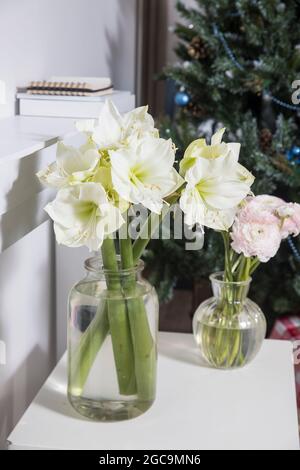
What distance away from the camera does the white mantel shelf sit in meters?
0.79

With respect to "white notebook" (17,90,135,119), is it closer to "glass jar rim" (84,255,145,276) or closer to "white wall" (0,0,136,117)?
"white wall" (0,0,136,117)

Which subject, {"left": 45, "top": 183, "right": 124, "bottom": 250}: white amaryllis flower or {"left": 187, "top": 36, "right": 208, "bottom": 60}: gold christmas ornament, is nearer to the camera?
{"left": 45, "top": 183, "right": 124, "bottom": 250}: white amaryllis flower

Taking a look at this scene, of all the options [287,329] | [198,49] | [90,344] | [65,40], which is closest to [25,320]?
[90,344]

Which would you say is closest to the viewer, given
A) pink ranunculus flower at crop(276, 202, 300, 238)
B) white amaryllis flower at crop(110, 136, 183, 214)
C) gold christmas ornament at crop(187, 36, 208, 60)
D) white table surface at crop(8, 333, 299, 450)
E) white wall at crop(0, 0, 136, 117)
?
white amaryllis flower at crop(110, 136, 183, 214)

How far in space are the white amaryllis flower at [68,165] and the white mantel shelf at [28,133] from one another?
0.15 ft

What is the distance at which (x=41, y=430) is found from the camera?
86cm

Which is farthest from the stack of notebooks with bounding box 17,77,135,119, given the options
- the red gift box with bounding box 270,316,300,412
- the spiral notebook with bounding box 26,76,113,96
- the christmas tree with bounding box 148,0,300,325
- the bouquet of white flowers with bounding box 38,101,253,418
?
the red gift box with bounding box 270,316,300,412

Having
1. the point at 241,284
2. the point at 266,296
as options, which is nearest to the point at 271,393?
the point at 241,284

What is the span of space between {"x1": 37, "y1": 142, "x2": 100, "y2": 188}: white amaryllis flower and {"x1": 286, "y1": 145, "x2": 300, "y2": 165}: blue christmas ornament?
0.98 meters

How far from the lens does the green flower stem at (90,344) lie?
2.85 ft

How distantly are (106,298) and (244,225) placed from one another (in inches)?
9.0

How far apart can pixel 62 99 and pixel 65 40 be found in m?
0.30

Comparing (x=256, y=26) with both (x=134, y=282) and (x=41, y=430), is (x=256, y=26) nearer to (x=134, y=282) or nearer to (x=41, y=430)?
(x=134, y=282)

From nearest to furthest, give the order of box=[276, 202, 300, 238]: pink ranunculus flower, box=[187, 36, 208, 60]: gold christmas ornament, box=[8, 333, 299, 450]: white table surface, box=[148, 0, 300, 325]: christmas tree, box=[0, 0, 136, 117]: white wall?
1. box=[8, 333, 299, 450]: white table surface
2. box=[276, 202, 300, 238]: pink ranunculus flower
3. box=[0, 0, 136, 117]: white wall
4. box=[148, 0, 300, 325]: christmas tree
5. box=[187, 36, 208, 60]: gold christmas ornament
